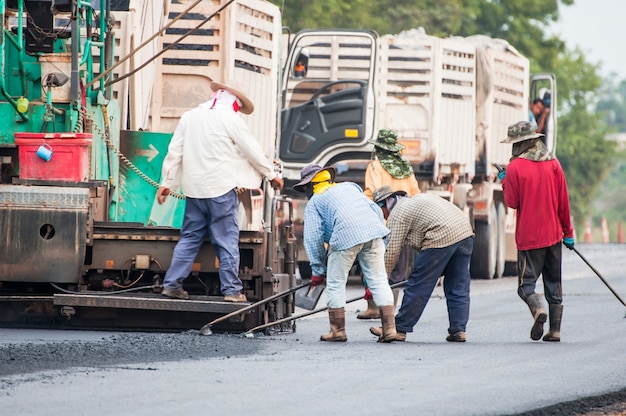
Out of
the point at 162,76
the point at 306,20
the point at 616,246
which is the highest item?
the point at 306,20

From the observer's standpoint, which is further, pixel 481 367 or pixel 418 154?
pixel 418 154

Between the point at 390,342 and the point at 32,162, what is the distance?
3.03 metres

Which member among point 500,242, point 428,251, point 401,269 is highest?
point 428,251

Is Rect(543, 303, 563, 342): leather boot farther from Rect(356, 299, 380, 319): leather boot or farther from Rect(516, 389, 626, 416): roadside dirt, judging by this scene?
Rect(516, 389, 626, 416): roadside dirt

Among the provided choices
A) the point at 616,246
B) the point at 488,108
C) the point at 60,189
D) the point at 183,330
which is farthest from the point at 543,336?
the point at 616,246

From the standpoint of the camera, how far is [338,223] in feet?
36.8

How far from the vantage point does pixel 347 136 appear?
65.4ft

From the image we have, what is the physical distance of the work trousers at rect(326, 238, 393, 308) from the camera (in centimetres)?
1126

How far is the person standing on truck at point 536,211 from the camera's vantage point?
11812 millimetres

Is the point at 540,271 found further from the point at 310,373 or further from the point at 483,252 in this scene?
the point at 483,252

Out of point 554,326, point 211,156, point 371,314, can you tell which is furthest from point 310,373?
point 371,314

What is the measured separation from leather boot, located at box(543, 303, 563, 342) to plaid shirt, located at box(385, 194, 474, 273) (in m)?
0.90

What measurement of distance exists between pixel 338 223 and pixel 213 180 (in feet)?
3.36

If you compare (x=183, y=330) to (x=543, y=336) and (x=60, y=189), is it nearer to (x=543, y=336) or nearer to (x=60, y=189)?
(x=60, y=189)
